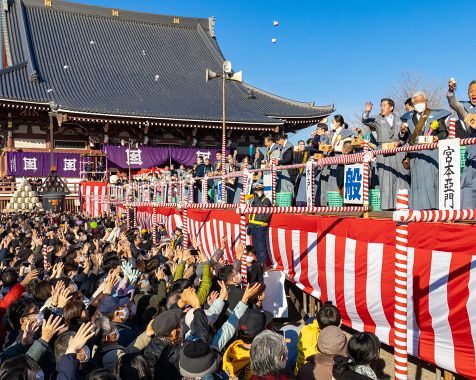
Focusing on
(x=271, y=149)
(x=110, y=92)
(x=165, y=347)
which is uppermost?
(x=110, y=92)

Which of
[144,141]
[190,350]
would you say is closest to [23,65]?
[144,141]

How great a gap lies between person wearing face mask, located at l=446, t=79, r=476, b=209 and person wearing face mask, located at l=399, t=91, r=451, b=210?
1.02 ft

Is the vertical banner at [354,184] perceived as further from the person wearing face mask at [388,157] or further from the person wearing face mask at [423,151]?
the person wearing face mask at [423,151]

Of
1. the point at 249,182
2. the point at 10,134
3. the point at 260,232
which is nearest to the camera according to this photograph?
the point at 260,232

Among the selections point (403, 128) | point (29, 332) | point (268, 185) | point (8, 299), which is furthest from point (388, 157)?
point (8, 299)

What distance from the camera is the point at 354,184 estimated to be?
5.60 m

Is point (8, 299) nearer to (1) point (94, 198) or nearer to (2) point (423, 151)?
(2) point (423, 151)

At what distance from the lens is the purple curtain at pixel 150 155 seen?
23000 millimetres

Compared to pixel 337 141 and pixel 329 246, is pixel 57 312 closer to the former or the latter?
pixel 329 246

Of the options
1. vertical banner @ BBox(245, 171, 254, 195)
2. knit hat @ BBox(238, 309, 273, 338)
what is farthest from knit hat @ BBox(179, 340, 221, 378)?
vertical banner @ BBox(245, 171, 254, 195)

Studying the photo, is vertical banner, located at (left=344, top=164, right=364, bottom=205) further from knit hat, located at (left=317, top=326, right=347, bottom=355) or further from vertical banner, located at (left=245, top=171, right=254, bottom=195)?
knit hat, located at (left=317, top=326, right=347, bottom=355)

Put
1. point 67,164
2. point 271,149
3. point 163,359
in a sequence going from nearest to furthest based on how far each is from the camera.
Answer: point 163,359 < point 271,149 < point 67,164

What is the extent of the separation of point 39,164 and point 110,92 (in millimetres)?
5326

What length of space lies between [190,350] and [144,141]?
22.0m
